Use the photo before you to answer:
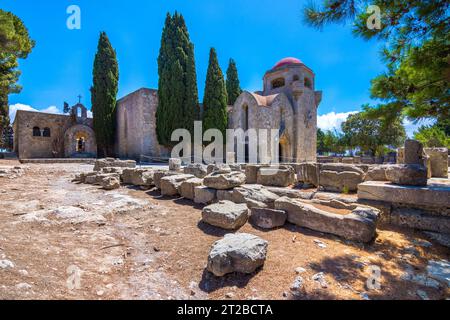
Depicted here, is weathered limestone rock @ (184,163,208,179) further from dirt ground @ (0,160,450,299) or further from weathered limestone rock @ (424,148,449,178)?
weathered limestone rock @ (424,148,449,178)

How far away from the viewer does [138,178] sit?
6902 mm

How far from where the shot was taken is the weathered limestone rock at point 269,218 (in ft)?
12.1

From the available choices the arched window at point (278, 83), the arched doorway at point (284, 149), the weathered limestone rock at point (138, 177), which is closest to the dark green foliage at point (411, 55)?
the weathered limestone rock at point (138, 177)

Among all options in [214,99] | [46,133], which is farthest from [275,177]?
[46,133]

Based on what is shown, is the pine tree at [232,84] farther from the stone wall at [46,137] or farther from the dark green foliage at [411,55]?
the dark green foliage at [411,55]

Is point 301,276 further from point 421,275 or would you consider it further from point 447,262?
point 447,262

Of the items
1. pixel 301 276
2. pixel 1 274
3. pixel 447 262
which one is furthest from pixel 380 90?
pixel 1 274

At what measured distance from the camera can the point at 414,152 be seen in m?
4.69

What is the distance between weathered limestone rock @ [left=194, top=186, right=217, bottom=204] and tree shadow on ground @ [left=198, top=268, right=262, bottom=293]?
2461mm

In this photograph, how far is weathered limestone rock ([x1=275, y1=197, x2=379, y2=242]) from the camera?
10.5 feet

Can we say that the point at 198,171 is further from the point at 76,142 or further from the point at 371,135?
the point at 371,135

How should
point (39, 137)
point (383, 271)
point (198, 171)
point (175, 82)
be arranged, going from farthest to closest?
point (39, 137), point (175, 82), point (198, 171), point (383, 271)

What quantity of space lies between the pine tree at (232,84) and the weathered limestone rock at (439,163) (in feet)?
75.2

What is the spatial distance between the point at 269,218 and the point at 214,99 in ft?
55.5
